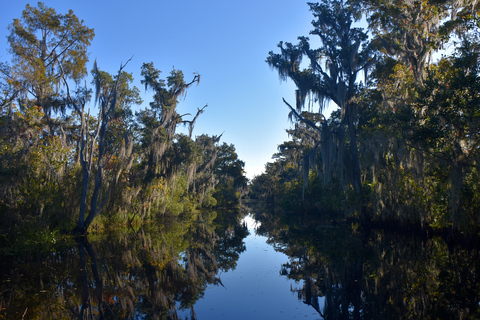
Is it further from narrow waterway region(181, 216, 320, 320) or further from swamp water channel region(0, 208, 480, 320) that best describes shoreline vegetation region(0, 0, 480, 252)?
narrow waterway region(181, 216, 320, 320)

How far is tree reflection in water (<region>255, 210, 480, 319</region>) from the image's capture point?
4.78 meters

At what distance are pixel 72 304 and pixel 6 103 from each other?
9.40m

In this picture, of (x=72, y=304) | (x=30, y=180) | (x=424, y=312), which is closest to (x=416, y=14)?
(x=424, y=312)

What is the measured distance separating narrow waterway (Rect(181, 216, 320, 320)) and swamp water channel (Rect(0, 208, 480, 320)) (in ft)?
0.07

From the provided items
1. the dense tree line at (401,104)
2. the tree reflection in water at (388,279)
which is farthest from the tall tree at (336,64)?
the tree reflection in water at (388,279)

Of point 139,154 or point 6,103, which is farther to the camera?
point 139,154

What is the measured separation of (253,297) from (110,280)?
10.5ft

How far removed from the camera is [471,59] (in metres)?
8.24

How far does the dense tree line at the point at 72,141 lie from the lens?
33.8 ft

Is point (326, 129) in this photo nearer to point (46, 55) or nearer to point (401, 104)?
point (401, 104)

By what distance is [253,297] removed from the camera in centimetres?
584

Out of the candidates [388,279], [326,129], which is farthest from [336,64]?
[388,279]

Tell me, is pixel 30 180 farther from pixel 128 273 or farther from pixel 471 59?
pixel 471 59

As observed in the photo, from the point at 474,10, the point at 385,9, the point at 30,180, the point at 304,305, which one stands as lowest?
the point at 304,305
